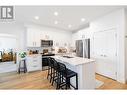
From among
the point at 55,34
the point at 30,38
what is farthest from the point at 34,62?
the point at 55,34

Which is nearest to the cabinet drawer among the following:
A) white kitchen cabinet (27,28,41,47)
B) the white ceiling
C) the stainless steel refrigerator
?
white kitchen cabinet (27,28,41,47)

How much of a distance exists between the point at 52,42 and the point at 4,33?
2495mm

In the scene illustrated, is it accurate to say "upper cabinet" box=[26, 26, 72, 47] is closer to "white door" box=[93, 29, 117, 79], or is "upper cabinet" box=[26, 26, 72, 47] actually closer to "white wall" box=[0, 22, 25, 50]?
"white wall" box=[0, 22, 25, 50]

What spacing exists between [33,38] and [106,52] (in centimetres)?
362

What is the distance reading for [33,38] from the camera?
227 inches

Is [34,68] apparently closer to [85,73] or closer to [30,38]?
[30,38]

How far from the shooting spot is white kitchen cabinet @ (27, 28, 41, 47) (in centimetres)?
564

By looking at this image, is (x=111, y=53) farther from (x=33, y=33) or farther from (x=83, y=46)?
Result: (x=33, y=33)

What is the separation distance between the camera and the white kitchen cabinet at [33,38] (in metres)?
5.64

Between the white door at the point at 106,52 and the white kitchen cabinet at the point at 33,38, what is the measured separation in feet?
9.74

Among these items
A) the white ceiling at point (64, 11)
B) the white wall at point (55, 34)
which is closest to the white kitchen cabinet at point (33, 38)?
the white wall at point (55, 34)

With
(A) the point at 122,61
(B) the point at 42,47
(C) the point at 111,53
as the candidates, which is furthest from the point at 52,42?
(A) the point at 122,61

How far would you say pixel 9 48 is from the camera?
211 inches
